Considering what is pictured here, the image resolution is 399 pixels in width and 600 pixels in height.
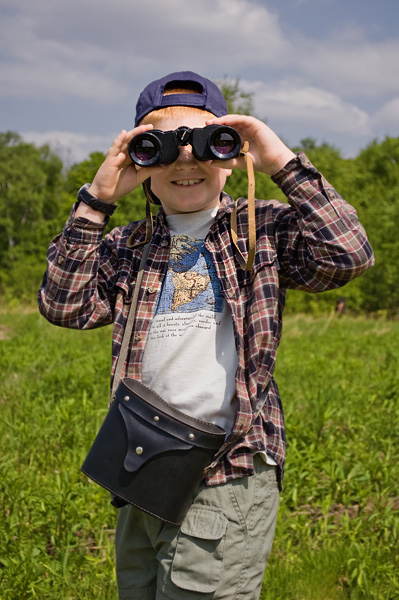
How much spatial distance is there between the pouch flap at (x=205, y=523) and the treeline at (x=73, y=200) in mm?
30099

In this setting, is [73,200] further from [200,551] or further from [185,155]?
[200,551]

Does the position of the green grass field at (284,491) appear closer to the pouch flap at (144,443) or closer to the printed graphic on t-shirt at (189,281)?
the pouch flap at (144,443)

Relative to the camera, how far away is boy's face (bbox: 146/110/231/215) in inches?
76.9

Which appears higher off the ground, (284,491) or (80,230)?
(80,230)

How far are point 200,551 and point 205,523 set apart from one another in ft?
0.26

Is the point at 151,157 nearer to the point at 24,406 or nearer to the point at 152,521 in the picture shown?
the point at 152,521

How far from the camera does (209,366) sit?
1913 millimetres

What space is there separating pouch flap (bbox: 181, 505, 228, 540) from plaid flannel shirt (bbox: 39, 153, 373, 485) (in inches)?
3.6

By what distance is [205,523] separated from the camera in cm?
179

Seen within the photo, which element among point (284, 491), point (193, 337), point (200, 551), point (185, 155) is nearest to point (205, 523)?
point (200, 551)

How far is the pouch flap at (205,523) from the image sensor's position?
1770 mm

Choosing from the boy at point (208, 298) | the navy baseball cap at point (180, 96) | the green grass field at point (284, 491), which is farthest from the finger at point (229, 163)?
the green grass field at point (284, 491)

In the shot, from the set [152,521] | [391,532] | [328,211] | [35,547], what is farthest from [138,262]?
[391,532]

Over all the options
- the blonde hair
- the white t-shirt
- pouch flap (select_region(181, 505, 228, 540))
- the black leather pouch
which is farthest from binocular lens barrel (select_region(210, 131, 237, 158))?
pouch flap (select_region(181, 505, 228, 540))
